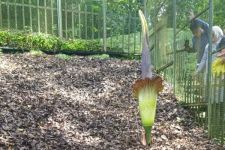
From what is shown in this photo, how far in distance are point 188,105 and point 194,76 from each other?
592 mm

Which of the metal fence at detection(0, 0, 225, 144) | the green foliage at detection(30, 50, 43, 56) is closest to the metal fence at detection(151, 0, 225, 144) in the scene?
the metal fence at detection(0, 0, 225, 144)

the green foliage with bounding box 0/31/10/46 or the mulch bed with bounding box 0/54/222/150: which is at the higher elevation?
the green foliage with bounding box 0/31/10/46

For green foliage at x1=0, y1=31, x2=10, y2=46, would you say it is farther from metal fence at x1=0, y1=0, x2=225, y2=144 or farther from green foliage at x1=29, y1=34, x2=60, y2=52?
metal fence at x1=0, y1=0, x2=225, y2=144

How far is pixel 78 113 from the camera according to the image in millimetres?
6895

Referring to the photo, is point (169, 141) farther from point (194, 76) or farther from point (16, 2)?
point (16, 2)

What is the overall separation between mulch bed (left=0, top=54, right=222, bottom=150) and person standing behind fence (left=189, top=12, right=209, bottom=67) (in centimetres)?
102

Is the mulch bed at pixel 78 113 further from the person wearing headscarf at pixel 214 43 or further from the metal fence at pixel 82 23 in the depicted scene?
the metal fence at pixel 82 23

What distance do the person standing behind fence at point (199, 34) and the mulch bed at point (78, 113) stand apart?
1.02 metres

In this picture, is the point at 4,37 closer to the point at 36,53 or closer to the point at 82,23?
the point at 36,53

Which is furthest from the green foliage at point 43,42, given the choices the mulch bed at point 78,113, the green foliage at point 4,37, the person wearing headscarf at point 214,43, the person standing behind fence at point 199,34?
the person wearing headscarf at point 214,43

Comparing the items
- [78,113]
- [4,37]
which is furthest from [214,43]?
[4,37]

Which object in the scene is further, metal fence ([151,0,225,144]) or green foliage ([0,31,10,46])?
green foliage ([0,31,10,46])

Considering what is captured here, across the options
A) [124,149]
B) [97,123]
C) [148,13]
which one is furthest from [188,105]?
[148,13]

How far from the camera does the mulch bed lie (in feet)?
18.8
